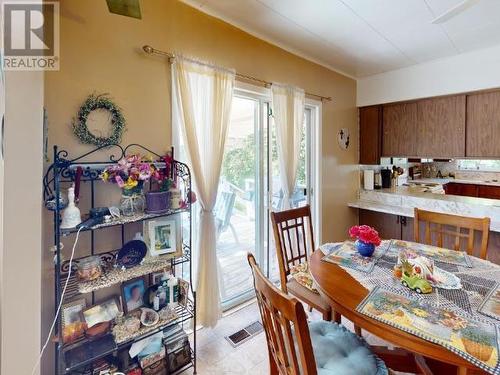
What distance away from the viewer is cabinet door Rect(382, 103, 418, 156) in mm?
3412

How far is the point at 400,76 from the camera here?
336 cm

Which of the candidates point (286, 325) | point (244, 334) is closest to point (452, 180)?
point (244, 334)

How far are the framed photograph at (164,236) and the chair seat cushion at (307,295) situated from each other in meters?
0.84

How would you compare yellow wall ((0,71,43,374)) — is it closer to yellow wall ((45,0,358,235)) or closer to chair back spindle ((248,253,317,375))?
yellow wall ((45,0,358,235))

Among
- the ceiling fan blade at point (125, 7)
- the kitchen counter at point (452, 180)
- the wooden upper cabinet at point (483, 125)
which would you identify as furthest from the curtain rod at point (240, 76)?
the kitchen counter at point (452, 180)

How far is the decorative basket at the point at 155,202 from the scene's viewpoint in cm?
161

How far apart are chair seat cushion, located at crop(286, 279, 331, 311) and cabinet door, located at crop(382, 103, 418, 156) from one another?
2.58 m

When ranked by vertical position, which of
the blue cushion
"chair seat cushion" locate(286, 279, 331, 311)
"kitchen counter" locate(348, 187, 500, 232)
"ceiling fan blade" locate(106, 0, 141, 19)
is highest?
"ceiling fan blade" locate(106, 0, 141, 19)

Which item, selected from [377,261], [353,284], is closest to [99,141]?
[353,284]

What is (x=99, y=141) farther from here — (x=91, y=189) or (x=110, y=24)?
(x=110, y=24)

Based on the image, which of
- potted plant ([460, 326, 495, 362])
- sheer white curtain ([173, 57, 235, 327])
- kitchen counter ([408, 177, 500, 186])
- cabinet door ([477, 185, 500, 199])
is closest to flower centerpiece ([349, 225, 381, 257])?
potted plant ([460, 326, 495, 362])

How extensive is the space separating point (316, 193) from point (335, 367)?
7.27 feet

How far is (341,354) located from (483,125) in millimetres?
3047

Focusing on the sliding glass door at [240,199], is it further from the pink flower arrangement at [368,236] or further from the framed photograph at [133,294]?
the pink flower arrangement at [368,236]
